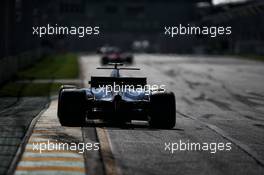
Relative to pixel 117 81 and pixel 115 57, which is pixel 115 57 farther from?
pixel 117 81

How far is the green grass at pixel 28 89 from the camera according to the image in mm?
28922

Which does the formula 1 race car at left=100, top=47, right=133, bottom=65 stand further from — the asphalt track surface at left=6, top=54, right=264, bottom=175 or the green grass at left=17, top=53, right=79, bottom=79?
the asphalt track surface at left=6, top=54, right=264, bottom=175

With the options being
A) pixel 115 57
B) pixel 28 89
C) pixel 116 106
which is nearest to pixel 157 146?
pixel 116 106

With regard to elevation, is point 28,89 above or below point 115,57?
above

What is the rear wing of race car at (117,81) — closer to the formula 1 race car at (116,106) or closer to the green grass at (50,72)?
the formula 1 race car at (116,106)

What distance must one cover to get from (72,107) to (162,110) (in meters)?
1.94

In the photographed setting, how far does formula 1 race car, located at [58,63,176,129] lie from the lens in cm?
1599

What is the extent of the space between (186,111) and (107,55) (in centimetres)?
4766

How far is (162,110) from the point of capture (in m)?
16.2

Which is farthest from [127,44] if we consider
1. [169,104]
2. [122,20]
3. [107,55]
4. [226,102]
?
[169,104]

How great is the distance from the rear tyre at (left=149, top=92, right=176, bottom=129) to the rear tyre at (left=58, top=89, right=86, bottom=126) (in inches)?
58.3

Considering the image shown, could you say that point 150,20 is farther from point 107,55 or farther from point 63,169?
point 63,169

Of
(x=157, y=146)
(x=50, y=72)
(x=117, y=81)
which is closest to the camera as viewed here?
(x=157, y=146)

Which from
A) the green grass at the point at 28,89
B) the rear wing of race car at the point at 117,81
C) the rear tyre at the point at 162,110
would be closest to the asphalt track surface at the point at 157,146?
the rear tyre at the point at 162,110
